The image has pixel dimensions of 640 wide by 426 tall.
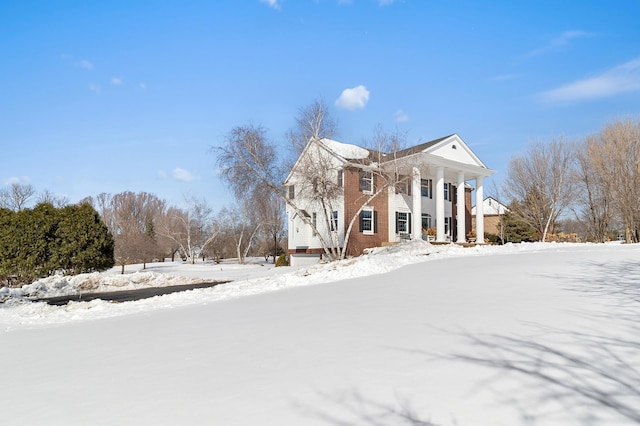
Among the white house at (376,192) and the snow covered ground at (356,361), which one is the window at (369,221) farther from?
the snow covered ground at (356,361)

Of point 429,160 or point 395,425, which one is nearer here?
point 395,425

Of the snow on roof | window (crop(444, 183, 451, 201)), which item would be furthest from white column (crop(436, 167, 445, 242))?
the snow on roof

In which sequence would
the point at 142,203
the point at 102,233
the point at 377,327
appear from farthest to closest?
the point at 142,203 → the point at 102,233 → the point at 377,327

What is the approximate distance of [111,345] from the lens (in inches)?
239

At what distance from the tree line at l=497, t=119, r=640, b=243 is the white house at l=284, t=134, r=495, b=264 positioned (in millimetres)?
3003

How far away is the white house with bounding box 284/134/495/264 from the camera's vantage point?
22781mm

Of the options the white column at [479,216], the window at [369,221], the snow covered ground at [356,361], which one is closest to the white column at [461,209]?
the white column at [479,216]

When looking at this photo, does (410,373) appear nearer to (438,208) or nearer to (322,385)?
(322,385)

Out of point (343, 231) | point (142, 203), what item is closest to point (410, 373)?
point (343, 231)

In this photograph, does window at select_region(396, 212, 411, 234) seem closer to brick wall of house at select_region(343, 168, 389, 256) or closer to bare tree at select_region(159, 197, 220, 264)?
brick wall of house at select_region(343, 168, 389, 256)

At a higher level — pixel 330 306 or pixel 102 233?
pixel 102 233

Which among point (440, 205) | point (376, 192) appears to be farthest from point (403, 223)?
point (376, 192)

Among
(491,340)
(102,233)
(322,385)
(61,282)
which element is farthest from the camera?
(102,233)

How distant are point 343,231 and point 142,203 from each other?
154 ft
